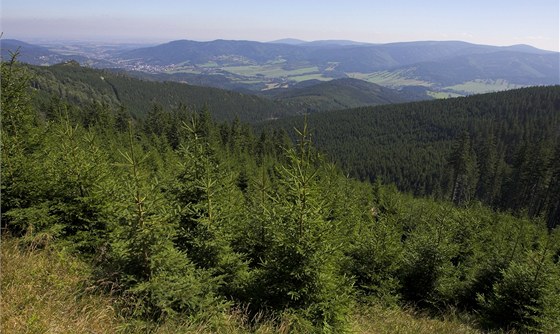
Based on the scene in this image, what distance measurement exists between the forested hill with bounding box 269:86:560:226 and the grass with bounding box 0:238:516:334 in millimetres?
5317

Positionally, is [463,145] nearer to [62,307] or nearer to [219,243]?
[219,243]

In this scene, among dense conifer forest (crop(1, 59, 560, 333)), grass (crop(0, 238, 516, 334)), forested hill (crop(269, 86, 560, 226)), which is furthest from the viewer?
forested hill (crop(269, 86, 560, 226))

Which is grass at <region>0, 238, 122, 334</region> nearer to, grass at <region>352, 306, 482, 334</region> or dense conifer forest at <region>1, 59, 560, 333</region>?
dense conifer forest at <region>1, 59, 560, 333</region>

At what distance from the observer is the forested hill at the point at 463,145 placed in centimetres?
6347

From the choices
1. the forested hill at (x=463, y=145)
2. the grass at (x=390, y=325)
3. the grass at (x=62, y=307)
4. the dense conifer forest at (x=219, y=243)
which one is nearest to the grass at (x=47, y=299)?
the grass at (x=62, y=307)

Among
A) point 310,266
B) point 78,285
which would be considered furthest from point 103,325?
point 310,266

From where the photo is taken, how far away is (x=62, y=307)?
20.4ft

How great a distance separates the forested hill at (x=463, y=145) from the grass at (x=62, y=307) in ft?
17.4

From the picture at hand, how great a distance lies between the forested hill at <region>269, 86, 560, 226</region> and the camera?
63469mm

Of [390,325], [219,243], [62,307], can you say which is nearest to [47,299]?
[62,307]

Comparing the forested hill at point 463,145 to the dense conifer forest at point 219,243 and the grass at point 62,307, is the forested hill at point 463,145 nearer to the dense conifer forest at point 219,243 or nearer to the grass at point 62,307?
the dense conifer forest at point 219,243

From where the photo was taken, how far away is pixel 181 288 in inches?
308

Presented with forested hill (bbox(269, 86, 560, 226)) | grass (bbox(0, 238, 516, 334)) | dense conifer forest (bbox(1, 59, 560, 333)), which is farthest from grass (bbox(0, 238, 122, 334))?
forested hill (bbox(269, 86, 560, 226))

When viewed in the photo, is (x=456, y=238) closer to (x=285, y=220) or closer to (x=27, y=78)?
(x=285, y=220)
